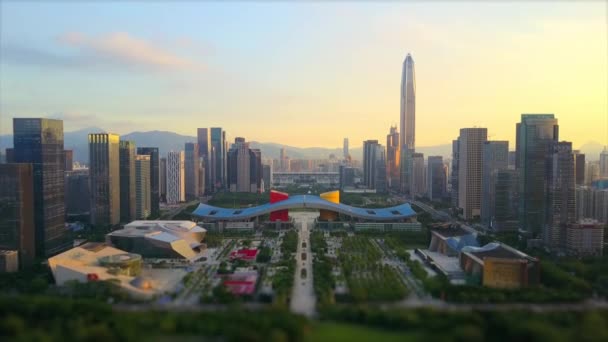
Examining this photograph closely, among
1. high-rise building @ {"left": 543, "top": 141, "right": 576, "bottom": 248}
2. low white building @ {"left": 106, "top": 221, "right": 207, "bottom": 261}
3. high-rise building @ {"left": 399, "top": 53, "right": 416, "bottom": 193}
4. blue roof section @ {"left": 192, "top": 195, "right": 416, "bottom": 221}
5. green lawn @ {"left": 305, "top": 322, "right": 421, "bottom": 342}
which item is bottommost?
green lawn @ {"left": 305, "top": 322, "right": 421, "bottom": 342}

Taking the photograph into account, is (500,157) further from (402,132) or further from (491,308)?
(402,132)

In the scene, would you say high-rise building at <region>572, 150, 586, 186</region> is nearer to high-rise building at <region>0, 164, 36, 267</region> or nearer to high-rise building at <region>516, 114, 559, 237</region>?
high-rise building at <region>516, 114, 559, 237</region>

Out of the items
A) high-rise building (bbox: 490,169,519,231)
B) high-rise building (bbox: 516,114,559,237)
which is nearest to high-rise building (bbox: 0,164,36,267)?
high-rise building (bbox: 516,114,559,237)

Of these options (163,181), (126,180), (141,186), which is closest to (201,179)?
(163,181)

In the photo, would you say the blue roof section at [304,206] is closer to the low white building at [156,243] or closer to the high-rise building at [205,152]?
the low white building at [156,243]

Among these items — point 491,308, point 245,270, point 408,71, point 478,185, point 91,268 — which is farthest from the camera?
point 408,71

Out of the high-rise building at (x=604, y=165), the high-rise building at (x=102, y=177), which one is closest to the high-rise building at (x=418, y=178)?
the high-rise building at (x=604, y=165)

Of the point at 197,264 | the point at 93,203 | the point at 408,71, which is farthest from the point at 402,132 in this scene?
the point at 197,264
